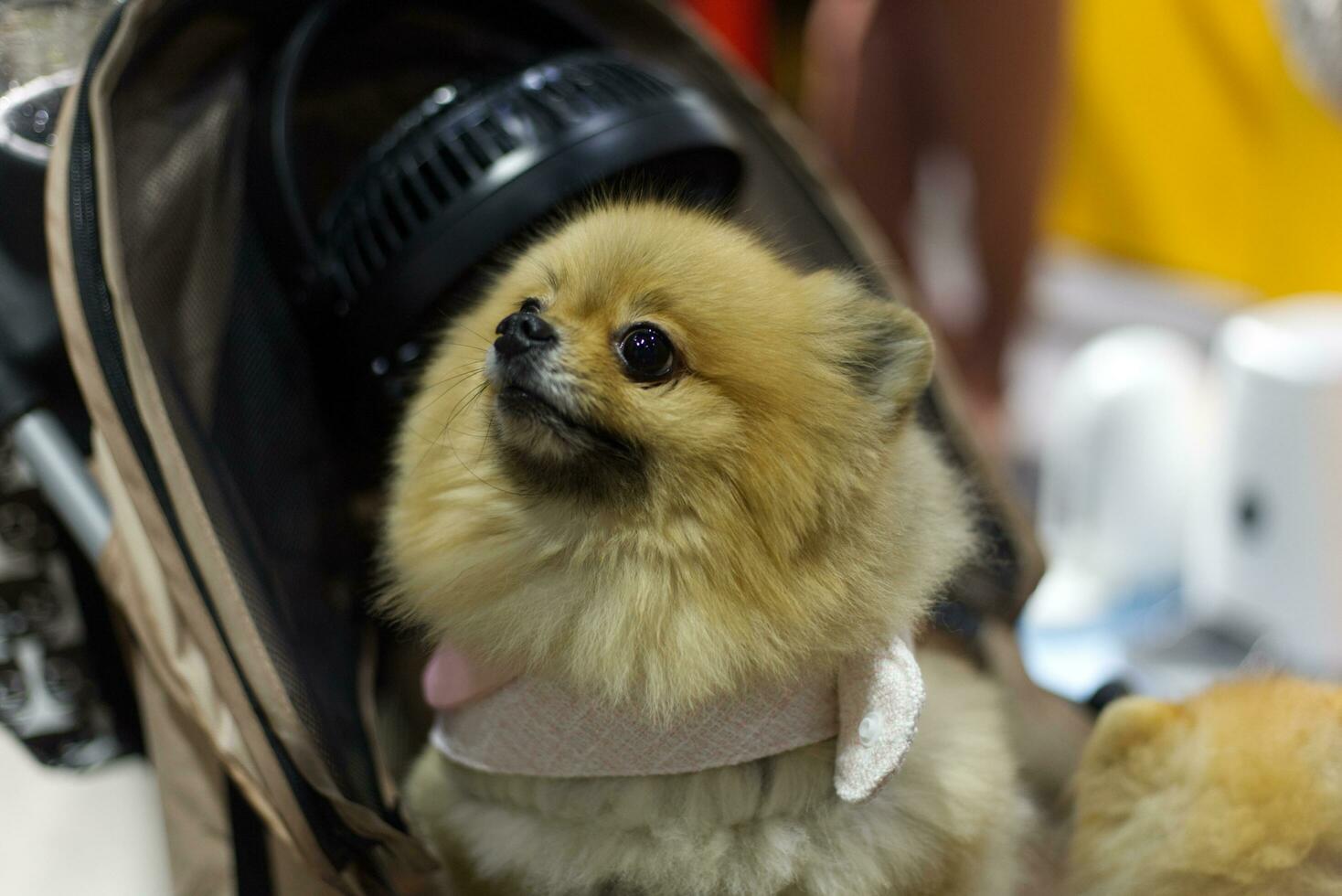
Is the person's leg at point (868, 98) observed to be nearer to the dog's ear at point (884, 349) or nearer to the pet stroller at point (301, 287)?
the pet stroller at point (301, 287)

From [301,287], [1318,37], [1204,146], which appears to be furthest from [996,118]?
[301,287]

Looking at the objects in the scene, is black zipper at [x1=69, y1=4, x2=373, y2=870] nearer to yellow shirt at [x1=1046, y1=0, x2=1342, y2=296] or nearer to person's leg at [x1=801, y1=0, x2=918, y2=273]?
person's leg at [x1=801, y1=0, x2=918, y2=273]

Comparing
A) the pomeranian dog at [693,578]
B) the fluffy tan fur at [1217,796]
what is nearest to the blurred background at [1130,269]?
the fluffy tan fur at [1217,796]

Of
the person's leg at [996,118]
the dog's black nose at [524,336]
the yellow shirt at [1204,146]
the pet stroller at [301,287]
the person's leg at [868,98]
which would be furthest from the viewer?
the yellow shirt at [1204,146]

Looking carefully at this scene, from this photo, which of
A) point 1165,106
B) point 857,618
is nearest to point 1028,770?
point 857,618

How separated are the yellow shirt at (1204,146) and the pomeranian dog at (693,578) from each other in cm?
170

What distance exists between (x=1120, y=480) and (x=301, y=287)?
1.34 m

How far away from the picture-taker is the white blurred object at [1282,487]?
1.52m

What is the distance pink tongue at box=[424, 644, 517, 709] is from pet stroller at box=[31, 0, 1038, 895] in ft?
0.32

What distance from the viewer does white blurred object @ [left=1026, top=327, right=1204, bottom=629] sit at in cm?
184

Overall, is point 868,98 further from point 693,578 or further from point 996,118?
point 693,578

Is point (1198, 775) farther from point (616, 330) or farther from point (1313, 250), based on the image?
point (1313, 250)

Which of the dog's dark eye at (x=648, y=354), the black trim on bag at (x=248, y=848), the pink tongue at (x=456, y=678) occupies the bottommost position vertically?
the black trim on bag at (x=248, y=848)

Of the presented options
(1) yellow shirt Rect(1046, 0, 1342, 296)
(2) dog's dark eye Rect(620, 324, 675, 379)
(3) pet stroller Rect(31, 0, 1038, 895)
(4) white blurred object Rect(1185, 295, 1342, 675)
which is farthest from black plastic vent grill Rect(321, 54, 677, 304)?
(1) yellow shirt Rect(1046, 0, 1342, 296)
